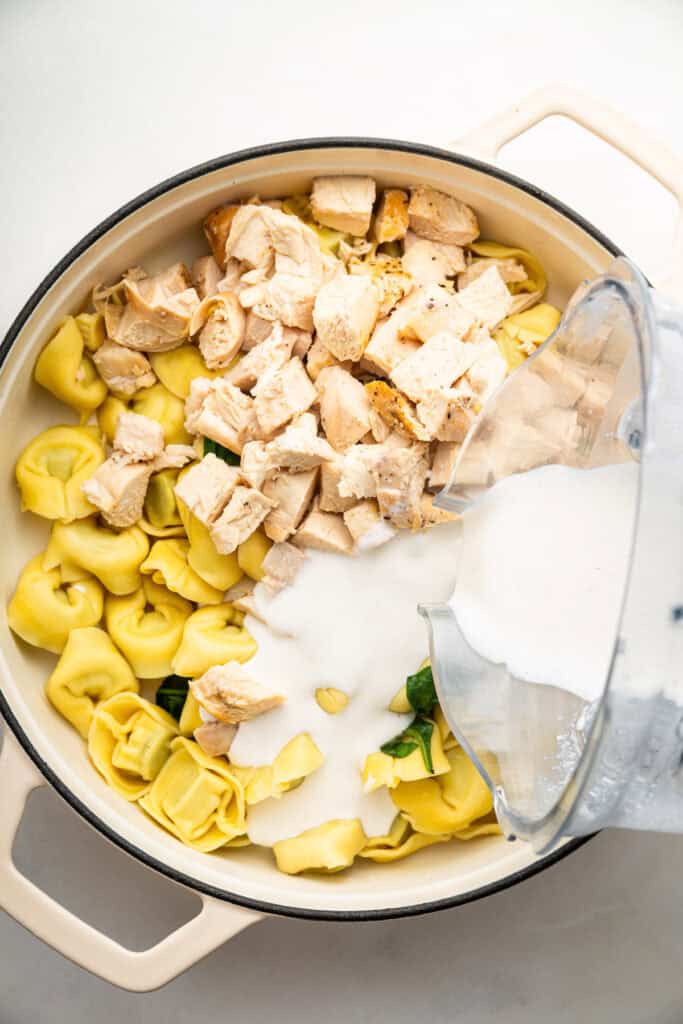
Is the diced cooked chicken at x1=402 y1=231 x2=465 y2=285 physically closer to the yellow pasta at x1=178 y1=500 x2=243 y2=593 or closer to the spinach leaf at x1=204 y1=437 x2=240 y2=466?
the spinach leaf at x1=204 y1=437 x2=240 y2=466

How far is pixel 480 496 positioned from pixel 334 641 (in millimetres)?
421

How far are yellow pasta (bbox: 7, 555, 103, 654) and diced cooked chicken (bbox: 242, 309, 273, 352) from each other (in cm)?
61

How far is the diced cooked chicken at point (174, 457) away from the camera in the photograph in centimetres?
222

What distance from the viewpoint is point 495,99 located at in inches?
96.9

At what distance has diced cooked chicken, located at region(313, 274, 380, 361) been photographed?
6.79ft

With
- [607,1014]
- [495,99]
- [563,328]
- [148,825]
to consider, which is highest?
[495,99]

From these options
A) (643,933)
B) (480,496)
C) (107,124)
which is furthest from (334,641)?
(107,124)

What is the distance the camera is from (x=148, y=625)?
230cm

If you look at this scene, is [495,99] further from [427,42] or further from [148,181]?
[148,181]

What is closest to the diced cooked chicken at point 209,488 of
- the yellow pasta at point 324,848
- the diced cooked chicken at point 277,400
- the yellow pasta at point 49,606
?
the diced cooked chicken at point 277,400

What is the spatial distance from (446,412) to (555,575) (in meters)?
0.42

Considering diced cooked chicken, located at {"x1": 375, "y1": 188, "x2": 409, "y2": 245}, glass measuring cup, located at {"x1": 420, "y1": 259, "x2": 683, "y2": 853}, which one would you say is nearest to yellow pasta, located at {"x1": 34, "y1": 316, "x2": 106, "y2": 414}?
diced cooked chicken, located at {"x1": 375, "y1": 188, "x2": 409, "y2": 245}

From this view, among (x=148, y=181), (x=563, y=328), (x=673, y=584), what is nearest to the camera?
(x=673, y=584)

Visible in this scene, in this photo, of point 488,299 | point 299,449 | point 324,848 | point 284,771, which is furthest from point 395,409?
point 324,848
